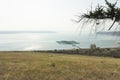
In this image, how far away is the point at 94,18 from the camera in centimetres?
887

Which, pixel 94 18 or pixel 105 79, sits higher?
pixel 94 18

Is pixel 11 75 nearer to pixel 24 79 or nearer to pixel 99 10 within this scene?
pixel 24 79

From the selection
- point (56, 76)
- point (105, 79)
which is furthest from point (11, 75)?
point (105, 79)

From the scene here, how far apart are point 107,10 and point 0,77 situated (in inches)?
202

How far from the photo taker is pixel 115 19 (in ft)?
29.0

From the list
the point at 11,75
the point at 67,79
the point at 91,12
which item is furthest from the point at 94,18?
the point at 11,75

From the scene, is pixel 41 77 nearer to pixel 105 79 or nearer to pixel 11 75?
pixel 11 75

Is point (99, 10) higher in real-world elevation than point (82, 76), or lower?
higher

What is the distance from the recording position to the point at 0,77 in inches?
420

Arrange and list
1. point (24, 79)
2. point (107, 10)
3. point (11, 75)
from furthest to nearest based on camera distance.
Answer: point (11, 75), point (24, 79), point (107, 10)

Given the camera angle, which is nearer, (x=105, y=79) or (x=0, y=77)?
(x=0, y=77)

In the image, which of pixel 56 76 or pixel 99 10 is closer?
pixel 99 10

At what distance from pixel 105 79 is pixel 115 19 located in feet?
12.5

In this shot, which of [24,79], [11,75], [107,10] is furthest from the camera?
[11,75]
